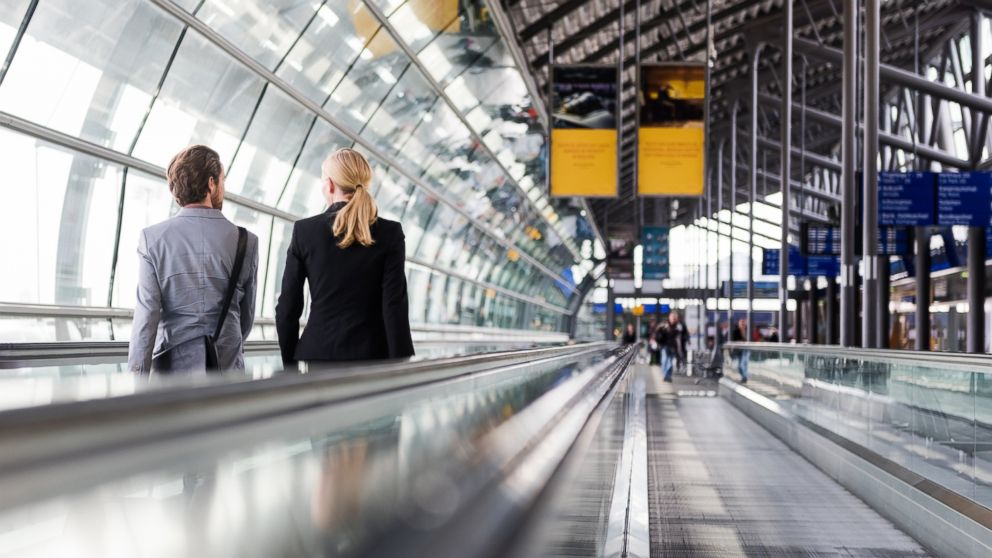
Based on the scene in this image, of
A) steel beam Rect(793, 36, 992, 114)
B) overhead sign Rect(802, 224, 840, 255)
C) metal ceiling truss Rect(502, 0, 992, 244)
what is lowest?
overhead sign Rect(802, 224, 840, 255)

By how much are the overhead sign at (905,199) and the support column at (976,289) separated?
8165 millimetres

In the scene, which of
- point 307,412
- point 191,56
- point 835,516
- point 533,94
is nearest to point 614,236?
point 533,94

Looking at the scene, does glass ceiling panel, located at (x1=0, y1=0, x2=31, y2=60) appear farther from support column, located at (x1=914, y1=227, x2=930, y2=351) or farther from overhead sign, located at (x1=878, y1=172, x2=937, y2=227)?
support column, located at (x1=914, y1=227, x2=930, y2=351)

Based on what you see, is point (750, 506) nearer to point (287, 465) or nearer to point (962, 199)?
point (287, 465)

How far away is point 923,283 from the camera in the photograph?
106ft

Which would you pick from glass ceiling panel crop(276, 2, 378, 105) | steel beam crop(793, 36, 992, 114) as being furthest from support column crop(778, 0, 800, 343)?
glass ceiling panel crop(276, 2, 378, 105)

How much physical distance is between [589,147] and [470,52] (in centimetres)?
311

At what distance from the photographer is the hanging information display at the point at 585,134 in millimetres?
19859

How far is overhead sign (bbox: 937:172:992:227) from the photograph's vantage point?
2114 centimetres

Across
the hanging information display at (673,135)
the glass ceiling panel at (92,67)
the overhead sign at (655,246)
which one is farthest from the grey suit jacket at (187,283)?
the overhead sign at (655,246)

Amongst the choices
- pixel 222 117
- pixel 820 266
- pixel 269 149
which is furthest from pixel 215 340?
pixel 820 266

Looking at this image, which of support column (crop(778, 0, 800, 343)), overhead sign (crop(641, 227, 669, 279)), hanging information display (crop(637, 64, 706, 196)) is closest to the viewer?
hanging information display (crop(637, 64, 706, 196))

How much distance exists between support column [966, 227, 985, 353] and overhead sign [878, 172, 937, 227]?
8.16 meters

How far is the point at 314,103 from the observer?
1466 centimetres
